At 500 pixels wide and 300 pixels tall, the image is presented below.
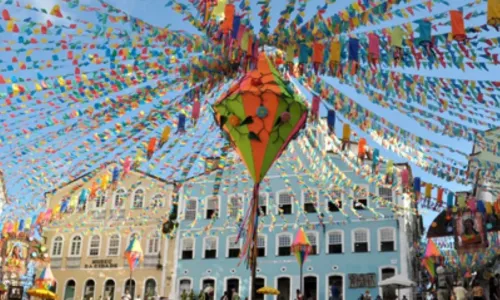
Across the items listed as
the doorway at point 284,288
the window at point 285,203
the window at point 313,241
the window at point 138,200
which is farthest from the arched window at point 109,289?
the window at point 313,241

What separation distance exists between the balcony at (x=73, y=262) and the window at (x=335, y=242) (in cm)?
1301

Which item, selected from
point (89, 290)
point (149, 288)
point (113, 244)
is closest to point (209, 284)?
point (149, 288)

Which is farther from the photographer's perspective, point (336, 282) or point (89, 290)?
point (89, 290)

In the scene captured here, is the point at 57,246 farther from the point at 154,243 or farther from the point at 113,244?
the point at 154,243

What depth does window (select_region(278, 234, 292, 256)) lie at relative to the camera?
1075 inches

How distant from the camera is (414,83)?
883 centimetres

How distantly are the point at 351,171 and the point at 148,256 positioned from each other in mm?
10994

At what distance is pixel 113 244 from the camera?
29719mm

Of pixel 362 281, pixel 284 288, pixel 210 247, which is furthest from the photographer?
pixel 210 247

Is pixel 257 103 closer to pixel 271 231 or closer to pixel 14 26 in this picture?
pixel 14 26

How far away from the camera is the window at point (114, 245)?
96.9 feet

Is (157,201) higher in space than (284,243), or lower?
higher

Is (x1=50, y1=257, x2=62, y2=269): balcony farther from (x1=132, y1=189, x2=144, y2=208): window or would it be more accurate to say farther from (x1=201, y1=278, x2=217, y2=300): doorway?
(x1=201, y1=278, x2=217, y2=300): doorway

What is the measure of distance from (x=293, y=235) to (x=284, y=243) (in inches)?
25.2
